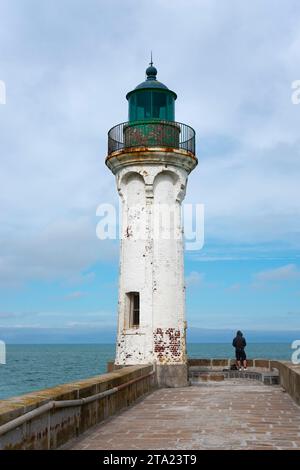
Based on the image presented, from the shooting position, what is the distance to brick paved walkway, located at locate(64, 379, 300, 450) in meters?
7.09

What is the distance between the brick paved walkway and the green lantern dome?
27.5 feet

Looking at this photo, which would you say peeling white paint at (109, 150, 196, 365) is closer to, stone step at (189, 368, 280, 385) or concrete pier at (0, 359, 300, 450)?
concrete pier at (0, 359, 300, 450)

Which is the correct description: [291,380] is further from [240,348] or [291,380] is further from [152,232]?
[240,348]

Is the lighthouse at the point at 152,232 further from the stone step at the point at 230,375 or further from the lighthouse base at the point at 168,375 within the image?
the stone step at the point at 230,375

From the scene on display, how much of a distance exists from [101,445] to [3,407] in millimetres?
1874

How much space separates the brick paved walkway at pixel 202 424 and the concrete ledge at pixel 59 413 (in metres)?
0.19

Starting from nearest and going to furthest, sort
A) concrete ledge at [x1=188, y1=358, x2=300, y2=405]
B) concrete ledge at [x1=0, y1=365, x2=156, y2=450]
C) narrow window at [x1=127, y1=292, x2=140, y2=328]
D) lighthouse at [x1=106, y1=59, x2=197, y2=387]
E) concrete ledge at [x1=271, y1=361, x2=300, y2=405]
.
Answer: concrete ledge at [x1=0, y1=365, x2=156, y2=450] < concrete ledge at [x1=271, y1=361, x2=300, y2=405] < concrete ledge at [x1=188, y1=358, x2=300, y2=405] < lighthouse at [x1=106, y1=59, x2=197, y2=387] < narrow window at [x1=127, y1=292, x2=140, y2=328]

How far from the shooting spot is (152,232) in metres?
16.3

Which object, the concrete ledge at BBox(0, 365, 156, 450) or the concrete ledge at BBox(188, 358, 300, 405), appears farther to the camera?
the concrete ledge at BBox(188, 358, 300, 405)

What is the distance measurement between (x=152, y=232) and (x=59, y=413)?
32.0 ft

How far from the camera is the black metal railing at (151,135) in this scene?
54.4 ft

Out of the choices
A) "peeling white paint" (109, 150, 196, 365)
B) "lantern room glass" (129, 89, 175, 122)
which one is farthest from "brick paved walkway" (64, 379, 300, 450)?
"lantern room glass" (129, 89, 175, 122)
